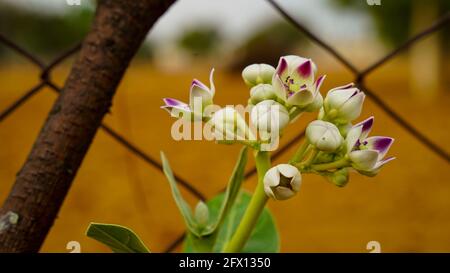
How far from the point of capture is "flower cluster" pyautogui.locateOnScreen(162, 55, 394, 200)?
0.21m

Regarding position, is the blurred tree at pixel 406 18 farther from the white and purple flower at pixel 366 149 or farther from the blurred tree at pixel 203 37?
the white and purple flower at pixel 366 149

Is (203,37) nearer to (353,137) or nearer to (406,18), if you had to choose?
(406,18)

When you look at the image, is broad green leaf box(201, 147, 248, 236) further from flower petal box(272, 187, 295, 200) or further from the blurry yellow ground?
the blurry yellow ground

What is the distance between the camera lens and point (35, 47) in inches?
411

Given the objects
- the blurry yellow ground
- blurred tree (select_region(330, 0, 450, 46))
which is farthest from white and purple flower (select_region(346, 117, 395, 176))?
blurred tree (select_region(330, 0, 450, 46))

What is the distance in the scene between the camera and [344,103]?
22 centimetres

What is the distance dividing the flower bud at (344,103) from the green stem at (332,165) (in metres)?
0.01

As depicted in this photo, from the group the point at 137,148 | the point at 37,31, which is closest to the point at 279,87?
the point at 137,148

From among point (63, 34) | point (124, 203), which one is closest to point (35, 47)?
point (63, 34)

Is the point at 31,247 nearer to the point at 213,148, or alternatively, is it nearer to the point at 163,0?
the point at 163,0

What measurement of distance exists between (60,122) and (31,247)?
2.3 inches

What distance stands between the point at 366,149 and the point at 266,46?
8.53 m

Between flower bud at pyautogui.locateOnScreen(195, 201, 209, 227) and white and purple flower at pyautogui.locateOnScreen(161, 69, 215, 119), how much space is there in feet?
0.20

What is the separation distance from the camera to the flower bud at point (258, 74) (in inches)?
9.0
